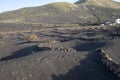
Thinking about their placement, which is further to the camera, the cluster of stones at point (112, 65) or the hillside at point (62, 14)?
the hillside at point (62, 14)

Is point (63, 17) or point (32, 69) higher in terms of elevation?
point (32, 69)

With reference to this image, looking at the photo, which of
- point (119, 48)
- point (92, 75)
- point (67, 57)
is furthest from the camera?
point (119, 48)

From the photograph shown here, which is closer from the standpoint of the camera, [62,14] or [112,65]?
[112,65]

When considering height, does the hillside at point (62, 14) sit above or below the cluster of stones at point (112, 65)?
below

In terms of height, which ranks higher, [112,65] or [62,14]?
[112,65]

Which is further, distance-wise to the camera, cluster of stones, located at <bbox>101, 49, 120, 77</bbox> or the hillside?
the hillside

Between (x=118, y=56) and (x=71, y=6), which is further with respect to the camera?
(x=71, y=6)

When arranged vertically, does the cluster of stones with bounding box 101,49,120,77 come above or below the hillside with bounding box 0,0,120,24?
above

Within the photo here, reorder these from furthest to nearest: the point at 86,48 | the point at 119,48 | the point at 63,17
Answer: the point at 63,17
the point at 86,48
the point at 119,48

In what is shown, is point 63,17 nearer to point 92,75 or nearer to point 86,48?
point 86,48

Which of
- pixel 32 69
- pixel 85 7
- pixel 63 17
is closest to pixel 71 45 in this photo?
pixel 32 69
